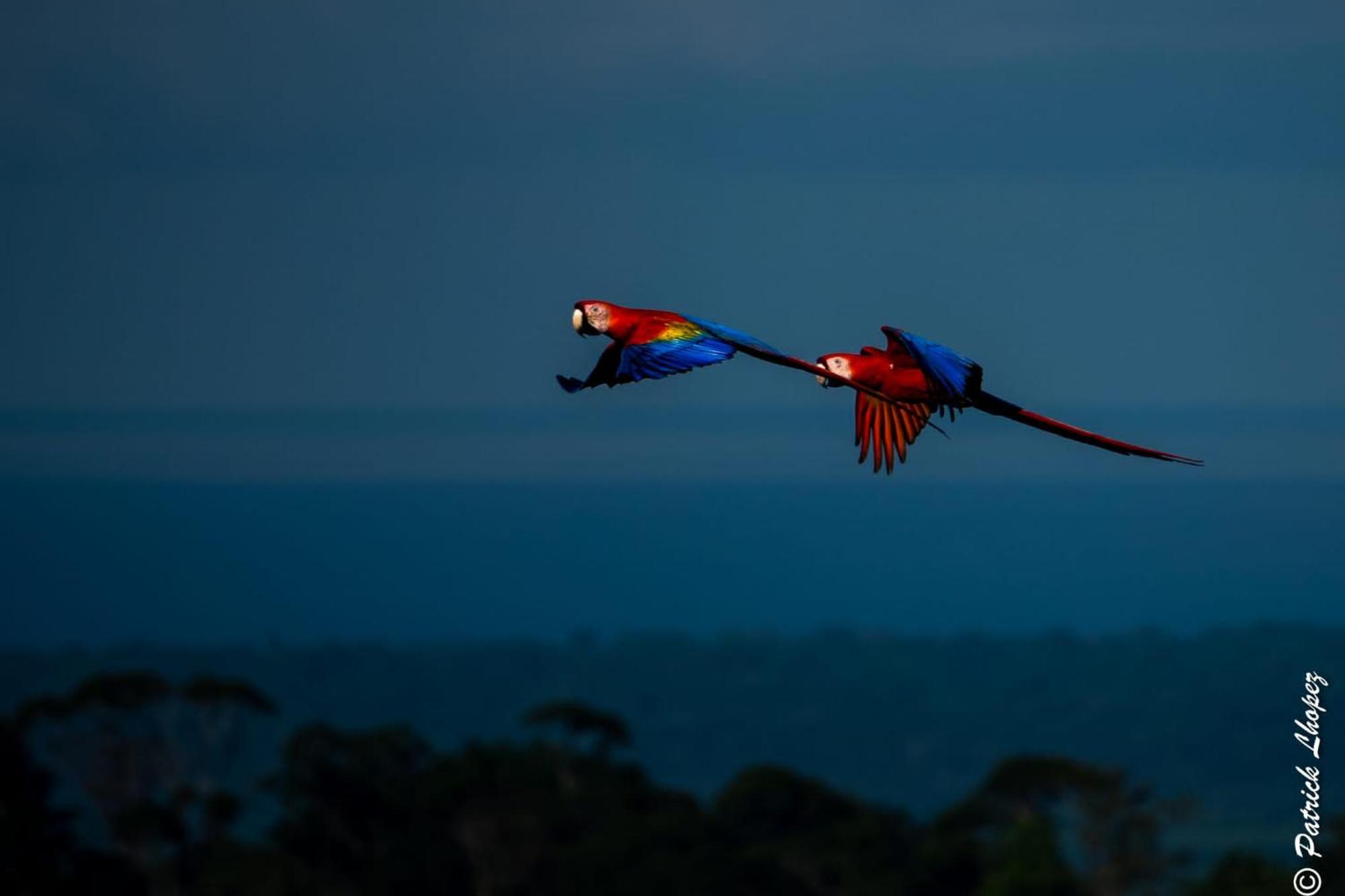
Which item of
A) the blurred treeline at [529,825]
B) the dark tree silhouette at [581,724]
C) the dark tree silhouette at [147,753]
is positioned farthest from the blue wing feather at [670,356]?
the dark tree silhouette at [581,724]

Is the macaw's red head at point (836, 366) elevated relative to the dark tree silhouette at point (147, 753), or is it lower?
elevated

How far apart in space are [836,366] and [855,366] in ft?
0.21

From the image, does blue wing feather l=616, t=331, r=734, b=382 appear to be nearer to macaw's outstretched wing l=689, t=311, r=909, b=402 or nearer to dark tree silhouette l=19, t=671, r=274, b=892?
macaw's outstretched wing l=689, t=311, r=909, b=402

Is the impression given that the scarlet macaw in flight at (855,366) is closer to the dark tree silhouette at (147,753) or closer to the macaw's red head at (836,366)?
Answer: the macaw's red head at (836,366)

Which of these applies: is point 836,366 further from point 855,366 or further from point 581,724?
point 581,724

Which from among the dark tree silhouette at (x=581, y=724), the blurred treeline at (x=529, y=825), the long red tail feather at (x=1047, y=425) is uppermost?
the long red tail feather at (x=1047, y=425)

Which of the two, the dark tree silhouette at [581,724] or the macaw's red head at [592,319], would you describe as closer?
the macaw's red head at [592,319]

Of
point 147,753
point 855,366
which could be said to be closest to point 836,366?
point 855,366

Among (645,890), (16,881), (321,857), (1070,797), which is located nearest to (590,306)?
(16,881)

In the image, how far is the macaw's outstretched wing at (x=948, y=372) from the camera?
776 cm

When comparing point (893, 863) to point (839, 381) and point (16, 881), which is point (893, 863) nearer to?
point (16, 881)

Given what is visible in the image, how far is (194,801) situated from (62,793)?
376 ft

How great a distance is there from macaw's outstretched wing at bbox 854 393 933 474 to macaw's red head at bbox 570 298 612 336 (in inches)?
37.1

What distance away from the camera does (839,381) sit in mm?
8109
